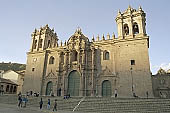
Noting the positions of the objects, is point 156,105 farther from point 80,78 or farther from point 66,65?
point 66,65

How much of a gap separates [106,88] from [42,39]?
1858 centimetres

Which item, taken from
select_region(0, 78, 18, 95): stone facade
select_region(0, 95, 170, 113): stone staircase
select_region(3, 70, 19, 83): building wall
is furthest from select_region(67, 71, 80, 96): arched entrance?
select_region(3, 70, 19, 83): building wall

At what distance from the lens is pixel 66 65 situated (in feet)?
90.1

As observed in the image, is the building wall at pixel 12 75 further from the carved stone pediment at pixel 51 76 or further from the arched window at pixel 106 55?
the arched window at pixel 106 55

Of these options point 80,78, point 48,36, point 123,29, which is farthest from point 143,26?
point 48,36

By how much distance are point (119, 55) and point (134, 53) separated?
2414 millimetres

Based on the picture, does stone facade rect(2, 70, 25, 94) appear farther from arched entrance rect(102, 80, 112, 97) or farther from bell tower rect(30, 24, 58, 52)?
arched entrance rect(102, 80, 112, 97)

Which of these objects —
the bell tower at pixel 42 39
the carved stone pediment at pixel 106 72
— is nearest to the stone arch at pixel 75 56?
the carved stone pediment at pixel 106 72

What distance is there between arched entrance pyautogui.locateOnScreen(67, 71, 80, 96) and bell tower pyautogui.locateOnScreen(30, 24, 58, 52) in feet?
32.3

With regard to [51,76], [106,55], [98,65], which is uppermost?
[106,55]

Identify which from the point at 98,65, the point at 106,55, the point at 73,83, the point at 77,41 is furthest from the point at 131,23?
the point at 73,83

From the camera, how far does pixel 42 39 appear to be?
3319cm

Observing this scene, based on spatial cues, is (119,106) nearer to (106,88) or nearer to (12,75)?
(106,88)

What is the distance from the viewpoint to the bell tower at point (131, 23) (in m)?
24.9
